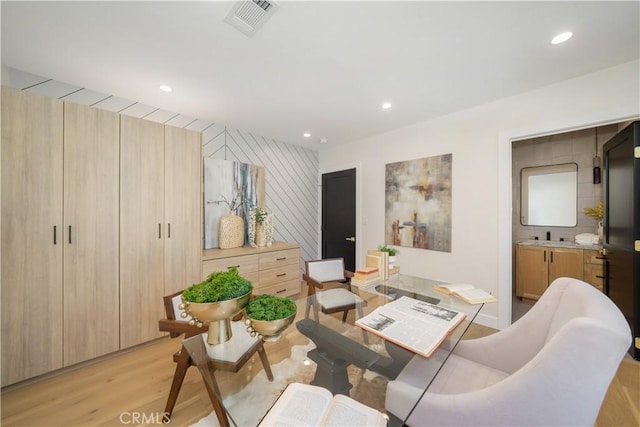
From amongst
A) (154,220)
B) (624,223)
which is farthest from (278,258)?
(624,223)

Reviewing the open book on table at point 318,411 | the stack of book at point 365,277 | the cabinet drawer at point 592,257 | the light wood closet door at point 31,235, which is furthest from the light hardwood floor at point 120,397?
the cabinet drawer at point 592,257

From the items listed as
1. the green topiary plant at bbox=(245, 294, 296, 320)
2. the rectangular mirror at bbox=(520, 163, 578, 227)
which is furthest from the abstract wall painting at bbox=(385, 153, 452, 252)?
the green topiary plant at bbox=(245, 294, 296, 320)

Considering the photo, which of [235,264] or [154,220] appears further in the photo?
[235,264]

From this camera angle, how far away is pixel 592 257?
2857 millimetres

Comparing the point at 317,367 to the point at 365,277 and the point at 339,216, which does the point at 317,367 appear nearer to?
the point at 365,277

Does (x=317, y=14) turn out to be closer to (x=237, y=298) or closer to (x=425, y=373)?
(x=237, y=298)

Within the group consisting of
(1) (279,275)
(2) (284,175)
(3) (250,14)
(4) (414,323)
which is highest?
(3) (250,14)

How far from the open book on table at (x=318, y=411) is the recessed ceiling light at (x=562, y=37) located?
102 inches

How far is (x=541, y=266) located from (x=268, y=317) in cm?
407

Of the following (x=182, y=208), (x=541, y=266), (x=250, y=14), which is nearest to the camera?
(x=250, y=14)

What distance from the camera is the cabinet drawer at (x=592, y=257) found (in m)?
2.80

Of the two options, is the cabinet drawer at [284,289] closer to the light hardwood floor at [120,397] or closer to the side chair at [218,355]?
the light hardwood floor at [120,397]

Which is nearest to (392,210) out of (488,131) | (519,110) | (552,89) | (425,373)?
(488,131)

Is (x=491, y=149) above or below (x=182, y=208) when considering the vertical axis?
above
